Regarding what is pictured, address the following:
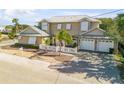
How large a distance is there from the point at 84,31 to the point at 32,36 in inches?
239

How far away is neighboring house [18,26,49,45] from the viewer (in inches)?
854

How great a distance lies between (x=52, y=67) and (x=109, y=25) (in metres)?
6.59

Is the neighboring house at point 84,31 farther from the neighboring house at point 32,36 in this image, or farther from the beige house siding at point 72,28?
the neighboring house at point 32,36

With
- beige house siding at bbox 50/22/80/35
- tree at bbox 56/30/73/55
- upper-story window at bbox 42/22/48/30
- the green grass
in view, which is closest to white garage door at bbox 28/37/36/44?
upper-story window at bbox 42/22/48/30

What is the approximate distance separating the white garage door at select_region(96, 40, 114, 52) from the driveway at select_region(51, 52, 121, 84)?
2.88ft

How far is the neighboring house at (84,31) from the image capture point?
19922 millimetres

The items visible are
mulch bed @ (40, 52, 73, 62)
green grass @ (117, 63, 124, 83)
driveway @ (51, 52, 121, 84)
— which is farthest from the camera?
mulch bed @ (40, 52, 73, 62)

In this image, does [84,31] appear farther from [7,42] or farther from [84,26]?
[7,42]

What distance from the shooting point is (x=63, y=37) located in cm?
1900

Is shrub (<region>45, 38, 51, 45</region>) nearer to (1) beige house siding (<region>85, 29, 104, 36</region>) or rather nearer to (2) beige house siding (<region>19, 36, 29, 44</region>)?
(2) beige house siding (<region>19, 36, 29, 44</region>)

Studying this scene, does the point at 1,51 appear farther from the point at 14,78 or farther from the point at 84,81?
the point at 84,81

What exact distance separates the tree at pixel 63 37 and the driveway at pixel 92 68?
1620mm

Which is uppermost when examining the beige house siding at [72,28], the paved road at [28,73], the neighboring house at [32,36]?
the beige house siding at [72,28]

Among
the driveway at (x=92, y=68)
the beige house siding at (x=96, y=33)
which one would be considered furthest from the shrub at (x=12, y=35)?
the beige house siding at (x=96, y=33)
